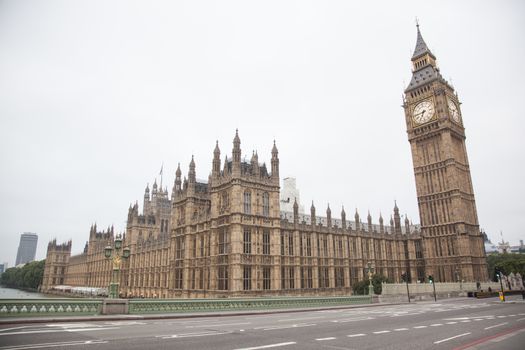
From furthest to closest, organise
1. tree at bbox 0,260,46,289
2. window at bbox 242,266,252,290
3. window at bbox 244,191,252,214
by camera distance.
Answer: tree at bbox 0,260,46,289, window at bbox 244,191,252,214, window at bbox 242,266,252,290

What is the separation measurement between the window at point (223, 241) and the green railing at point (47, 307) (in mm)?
24172

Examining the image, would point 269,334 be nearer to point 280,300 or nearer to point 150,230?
point 280,300

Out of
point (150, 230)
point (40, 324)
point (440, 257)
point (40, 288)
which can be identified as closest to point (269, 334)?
point (40, 324)

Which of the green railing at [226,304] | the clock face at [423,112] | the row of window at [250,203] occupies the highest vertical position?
the clock face at [423,112]

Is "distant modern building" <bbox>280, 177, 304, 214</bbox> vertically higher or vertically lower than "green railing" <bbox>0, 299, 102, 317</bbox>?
higher

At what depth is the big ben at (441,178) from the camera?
6488 cm

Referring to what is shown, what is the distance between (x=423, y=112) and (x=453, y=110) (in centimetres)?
612

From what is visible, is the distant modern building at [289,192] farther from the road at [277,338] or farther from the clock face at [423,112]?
the road at [277,338]

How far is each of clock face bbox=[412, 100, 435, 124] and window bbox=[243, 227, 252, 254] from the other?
48.7 meters

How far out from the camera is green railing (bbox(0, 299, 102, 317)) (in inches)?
784

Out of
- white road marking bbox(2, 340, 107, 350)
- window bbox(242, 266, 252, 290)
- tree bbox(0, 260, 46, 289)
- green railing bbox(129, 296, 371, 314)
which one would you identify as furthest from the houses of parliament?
tree bbox(0, 260, 46, 289)

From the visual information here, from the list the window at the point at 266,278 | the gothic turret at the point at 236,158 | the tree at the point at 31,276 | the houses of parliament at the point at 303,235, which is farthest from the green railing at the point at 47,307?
the tree at the point at 31,276

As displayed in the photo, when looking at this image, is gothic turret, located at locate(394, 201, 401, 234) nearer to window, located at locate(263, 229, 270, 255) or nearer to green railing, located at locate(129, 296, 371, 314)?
green railing, located at locate(129, 296, 371, 314)

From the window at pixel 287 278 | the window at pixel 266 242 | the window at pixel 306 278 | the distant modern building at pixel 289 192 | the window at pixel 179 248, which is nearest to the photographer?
the window at pixel 266 242
